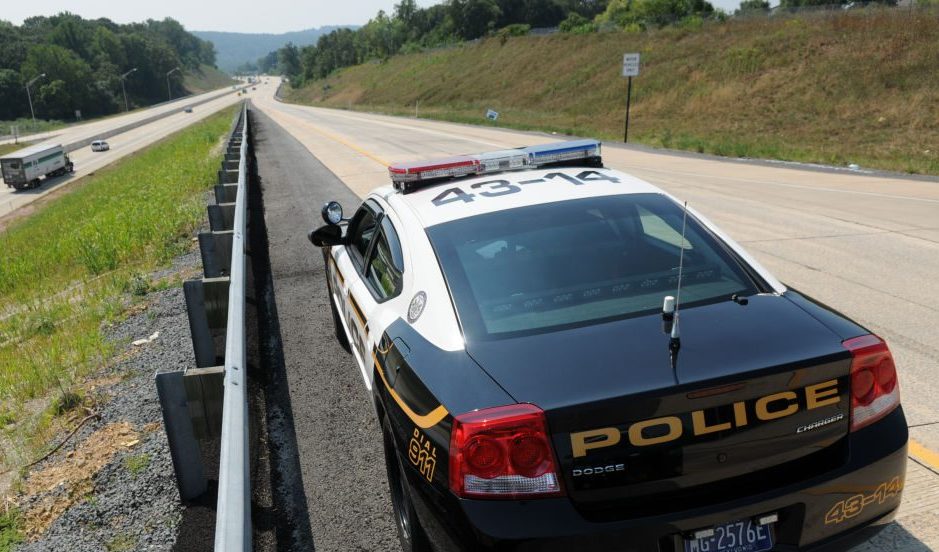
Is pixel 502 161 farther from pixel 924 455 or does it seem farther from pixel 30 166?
pixel 30 166

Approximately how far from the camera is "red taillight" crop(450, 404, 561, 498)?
7.47ft

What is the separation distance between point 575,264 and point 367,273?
1.62m

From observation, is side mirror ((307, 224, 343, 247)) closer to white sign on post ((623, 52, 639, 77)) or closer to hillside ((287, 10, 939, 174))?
hillside ((287, 10, 939, 174))

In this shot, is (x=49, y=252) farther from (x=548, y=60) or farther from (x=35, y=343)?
(x=548, y=60)

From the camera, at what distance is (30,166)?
4875 cm

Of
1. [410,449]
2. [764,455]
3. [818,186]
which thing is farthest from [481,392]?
[818,186]

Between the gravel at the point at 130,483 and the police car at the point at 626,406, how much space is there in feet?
4.57

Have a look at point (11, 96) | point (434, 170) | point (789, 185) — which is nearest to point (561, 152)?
point (434, 170)

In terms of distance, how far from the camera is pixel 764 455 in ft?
7.72

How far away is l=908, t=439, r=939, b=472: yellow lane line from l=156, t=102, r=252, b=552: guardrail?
344 cm

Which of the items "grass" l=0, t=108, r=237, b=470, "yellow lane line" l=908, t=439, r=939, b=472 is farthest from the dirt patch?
"yellow lane line" l=908, t=439, r=939, b=472

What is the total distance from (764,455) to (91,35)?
199m

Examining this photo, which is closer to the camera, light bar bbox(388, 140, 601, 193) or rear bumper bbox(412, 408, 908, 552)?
rear bumper bbox(412, 408, 908, 552)

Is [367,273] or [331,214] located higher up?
[331,214]
